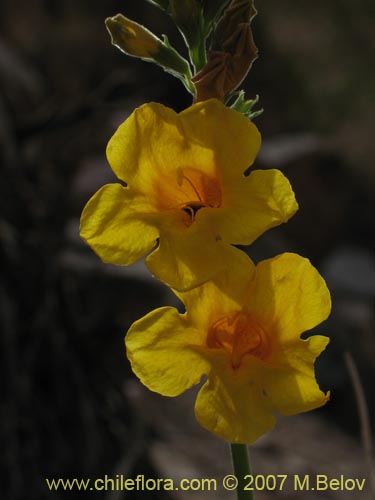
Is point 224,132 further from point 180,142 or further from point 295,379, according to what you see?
point 295,379

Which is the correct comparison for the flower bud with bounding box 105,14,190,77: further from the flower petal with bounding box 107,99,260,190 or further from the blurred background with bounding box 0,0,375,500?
the blurred background with bounding box 0,0,375,500

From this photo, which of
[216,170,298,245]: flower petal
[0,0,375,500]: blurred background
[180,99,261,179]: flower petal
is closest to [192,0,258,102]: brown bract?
[180,99,261,179]: flower petal

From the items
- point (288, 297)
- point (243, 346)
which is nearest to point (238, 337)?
point (243, 346)

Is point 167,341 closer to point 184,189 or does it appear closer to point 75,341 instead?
point 184,189

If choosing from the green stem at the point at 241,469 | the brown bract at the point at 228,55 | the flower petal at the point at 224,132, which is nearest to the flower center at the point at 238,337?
the green stem at the point at 241,469

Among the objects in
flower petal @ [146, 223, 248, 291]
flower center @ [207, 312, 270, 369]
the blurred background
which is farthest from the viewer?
the blurred background

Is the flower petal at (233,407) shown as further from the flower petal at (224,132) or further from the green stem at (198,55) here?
the green stem at (198,55)
